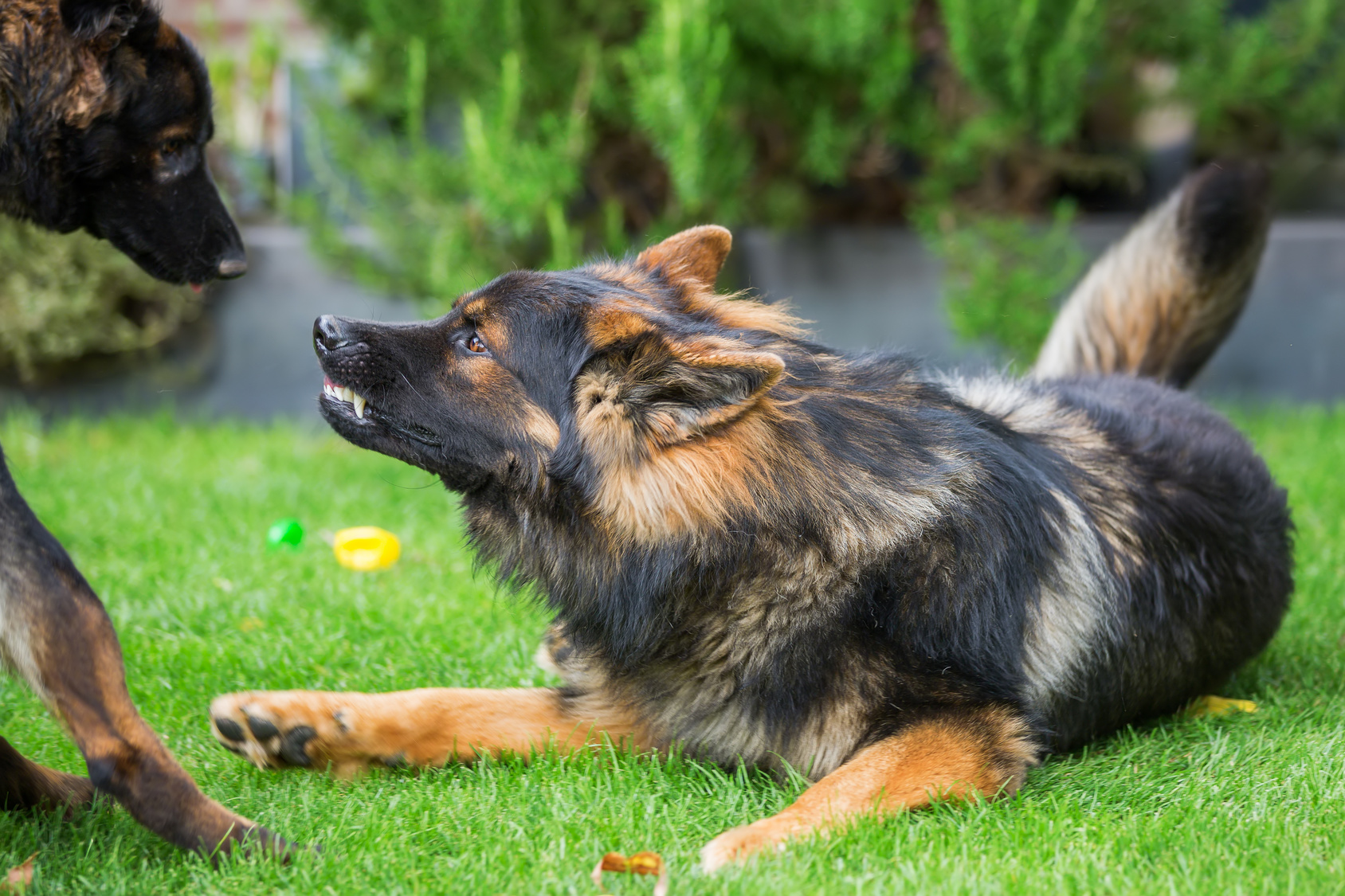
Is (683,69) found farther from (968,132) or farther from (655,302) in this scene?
(655,302)

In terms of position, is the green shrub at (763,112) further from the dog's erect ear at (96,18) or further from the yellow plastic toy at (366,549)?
the dog's erect ear at (96,18)

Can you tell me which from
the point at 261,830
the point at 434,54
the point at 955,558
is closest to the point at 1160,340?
the point at 955,558

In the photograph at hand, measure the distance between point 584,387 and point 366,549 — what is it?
231cm

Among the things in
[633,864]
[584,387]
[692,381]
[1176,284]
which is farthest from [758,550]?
[1176,284]

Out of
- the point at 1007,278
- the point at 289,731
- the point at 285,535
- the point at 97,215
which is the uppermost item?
the point at 97,215

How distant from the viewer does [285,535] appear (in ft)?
16.1

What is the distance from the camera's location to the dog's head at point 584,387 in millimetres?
2607

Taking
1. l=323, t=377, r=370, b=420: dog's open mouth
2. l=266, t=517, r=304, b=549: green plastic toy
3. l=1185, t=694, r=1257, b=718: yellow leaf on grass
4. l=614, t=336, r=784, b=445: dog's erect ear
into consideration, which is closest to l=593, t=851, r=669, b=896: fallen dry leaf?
l=614, t=336, r=784, b=445: dog's erect ear

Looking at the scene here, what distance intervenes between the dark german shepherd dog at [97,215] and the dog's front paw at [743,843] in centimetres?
88

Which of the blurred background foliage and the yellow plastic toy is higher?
the blurred background foliage

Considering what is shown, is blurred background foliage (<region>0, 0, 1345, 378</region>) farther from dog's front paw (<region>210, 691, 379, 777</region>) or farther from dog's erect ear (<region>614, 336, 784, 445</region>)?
dog's front paw (<region>210, 691, 379, 777</region>)

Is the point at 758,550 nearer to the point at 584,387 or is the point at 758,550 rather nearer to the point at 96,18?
the point at 584,387

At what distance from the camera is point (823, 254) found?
718cm

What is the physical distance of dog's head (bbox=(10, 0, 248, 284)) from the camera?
3.18 m
